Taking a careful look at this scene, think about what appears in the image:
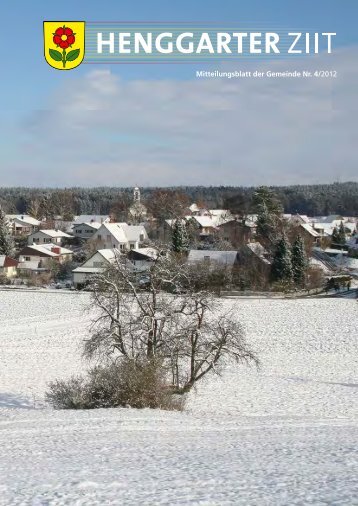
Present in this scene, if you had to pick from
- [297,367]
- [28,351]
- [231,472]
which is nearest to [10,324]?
[28,351]

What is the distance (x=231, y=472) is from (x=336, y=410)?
895 cm

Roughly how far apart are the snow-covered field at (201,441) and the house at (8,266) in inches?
1245

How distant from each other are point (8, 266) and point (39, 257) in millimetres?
4121

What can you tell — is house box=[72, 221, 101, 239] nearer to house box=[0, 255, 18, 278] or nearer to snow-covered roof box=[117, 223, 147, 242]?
snow-covered roof box=[117, 223, 147, 242]

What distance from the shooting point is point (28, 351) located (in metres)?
27.6

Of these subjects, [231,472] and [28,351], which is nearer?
[231,472]

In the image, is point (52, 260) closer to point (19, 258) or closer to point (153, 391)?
point (19, 258)

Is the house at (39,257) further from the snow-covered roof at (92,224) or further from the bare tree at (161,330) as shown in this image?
the bare tree at (161,330)

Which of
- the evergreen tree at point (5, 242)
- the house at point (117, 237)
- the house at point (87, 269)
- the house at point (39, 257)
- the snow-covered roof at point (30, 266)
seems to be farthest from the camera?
the house at point (117, 237)

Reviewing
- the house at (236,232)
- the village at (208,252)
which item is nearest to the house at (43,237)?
the village at (208,252)

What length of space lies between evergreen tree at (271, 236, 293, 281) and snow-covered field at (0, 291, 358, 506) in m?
22.0

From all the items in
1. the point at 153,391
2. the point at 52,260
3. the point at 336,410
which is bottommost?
the point at 336,410

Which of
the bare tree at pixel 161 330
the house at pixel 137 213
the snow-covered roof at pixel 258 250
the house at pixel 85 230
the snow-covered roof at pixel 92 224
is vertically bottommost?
the bare tree at pixel 161 330

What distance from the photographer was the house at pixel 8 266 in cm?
5747
